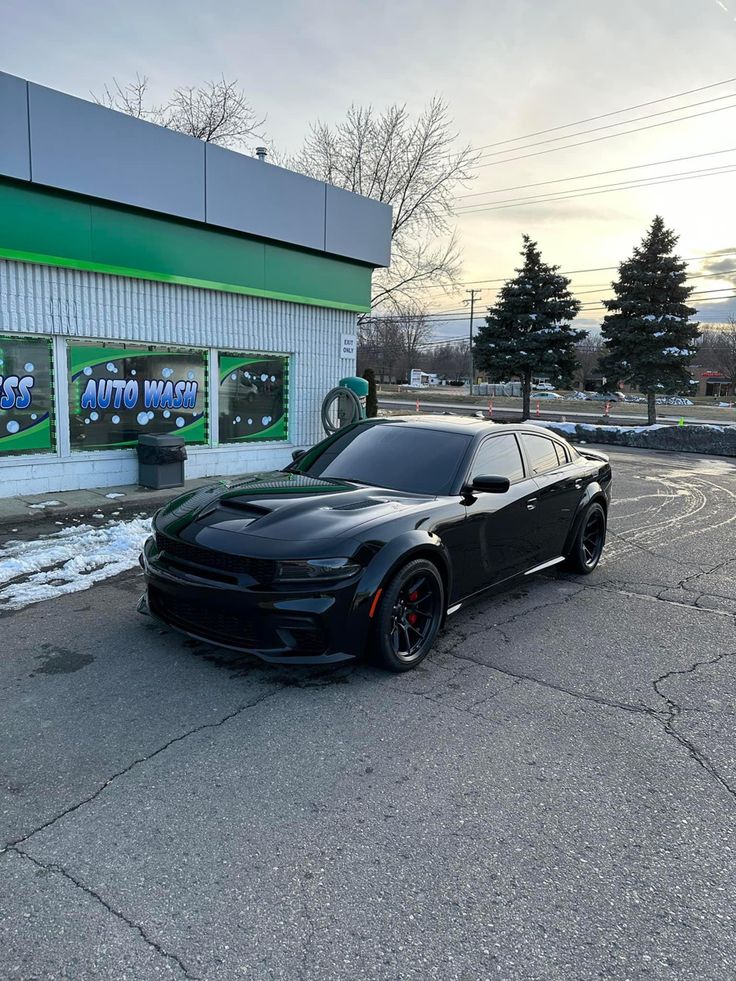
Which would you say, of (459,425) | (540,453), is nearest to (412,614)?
(459,425)

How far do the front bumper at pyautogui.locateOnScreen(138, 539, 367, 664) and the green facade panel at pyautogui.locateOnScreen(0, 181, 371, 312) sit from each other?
22.1 ft

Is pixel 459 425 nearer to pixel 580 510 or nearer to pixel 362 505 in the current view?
pixel 362 505

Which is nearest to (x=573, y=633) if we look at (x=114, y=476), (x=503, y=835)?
(x=503, y=835)

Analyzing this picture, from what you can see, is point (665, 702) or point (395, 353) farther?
point (395, 353)

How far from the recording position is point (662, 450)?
20.7m

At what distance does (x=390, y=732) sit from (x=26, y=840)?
1693 mm

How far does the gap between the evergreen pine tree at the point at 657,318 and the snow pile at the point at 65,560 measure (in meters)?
27.0

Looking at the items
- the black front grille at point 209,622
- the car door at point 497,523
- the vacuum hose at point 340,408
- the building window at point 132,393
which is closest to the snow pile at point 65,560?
the black front grille at point 209,622

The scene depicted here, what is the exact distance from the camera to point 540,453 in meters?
5.93

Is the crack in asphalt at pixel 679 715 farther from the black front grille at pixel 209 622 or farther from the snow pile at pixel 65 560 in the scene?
the snow pile at pixel 65 560

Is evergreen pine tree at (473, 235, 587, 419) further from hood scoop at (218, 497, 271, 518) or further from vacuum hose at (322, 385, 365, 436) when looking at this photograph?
hood scoop at (218, 497, 271, 518)

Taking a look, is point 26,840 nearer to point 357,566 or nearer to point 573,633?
point 357,566

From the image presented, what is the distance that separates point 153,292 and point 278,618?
25.9ft

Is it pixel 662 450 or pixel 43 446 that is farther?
pixel 662 450
